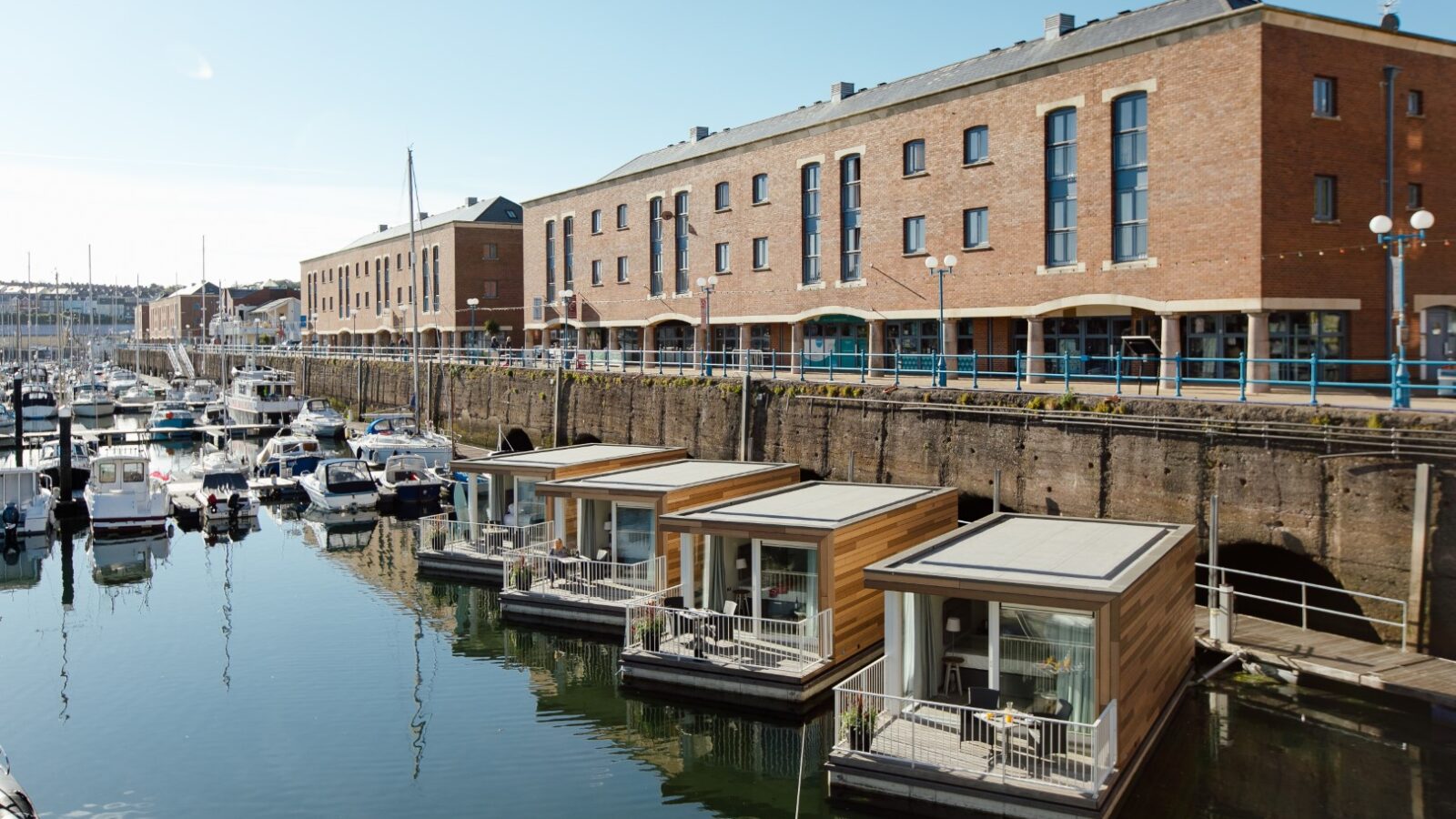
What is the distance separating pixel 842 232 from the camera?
41156mm

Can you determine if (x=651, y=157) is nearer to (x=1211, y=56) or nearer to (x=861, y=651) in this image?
(x=1211, y=56)

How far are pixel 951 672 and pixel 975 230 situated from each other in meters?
22.7

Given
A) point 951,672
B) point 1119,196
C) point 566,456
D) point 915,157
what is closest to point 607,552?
point 566,456

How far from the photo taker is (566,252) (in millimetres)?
61469

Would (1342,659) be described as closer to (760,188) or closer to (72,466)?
(760,188)

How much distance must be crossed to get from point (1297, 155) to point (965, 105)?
10.7m

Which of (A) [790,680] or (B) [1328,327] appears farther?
(B) [1328,327]

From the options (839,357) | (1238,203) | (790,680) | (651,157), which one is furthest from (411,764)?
(651,157)

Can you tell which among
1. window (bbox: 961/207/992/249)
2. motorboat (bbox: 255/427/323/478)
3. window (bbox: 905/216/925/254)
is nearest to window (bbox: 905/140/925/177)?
window (bbox: 905/216/925/254)

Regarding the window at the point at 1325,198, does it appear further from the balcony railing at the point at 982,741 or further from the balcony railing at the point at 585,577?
the balcony railing at the point at 982,741

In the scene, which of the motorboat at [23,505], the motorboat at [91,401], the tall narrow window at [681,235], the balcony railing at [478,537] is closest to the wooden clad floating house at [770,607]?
the balcony railing at [478,537]

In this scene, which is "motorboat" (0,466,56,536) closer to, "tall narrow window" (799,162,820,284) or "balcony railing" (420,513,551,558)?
"balcony railing" (420,513,551,558)

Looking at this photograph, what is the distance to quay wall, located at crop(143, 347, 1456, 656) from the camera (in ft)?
62.3

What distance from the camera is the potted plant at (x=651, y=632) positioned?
774 inches
